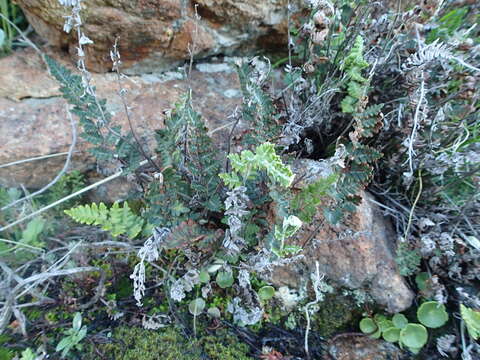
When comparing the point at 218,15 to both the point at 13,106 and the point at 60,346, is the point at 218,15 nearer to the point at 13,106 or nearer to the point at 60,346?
the point at 13,106

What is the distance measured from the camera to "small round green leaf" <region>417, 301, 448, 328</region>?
1536mm

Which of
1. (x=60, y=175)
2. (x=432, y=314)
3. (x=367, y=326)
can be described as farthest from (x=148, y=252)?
(x=432, y=314)

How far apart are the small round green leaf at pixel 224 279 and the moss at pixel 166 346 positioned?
20 centimetres

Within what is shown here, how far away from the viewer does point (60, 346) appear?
4.83 feet

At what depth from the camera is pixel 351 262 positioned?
1575 millimetres

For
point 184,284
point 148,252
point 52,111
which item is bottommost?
point 184,284

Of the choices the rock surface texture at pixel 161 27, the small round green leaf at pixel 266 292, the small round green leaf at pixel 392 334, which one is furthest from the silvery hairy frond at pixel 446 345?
the rock surface texture at pixel 161 27

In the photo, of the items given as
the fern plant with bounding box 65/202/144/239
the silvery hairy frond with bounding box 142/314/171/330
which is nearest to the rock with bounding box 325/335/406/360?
the silvery hairy frond with bounding box 142/314/171/330

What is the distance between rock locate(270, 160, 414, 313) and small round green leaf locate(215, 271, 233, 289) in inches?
8.5

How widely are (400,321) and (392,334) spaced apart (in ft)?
0.21

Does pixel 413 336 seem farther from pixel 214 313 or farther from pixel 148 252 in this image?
pixel 148 252

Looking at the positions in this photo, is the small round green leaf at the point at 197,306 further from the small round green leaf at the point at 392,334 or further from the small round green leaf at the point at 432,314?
the small round green leaf at the point at 432,314


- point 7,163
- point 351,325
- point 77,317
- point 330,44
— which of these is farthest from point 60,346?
point 330,44

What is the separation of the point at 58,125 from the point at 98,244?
0.67 meters
